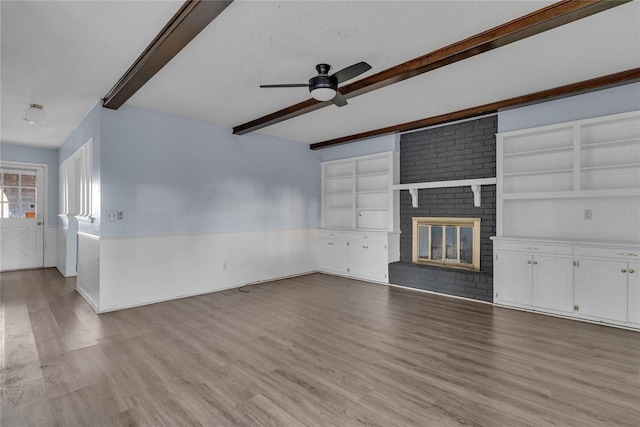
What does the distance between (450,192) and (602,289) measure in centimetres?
222

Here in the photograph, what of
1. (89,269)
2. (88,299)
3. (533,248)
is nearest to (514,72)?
(533,248)

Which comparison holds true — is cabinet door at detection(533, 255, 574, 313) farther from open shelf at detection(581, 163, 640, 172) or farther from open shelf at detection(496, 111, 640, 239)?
open shelf at detection(581, 163, 640, 172)

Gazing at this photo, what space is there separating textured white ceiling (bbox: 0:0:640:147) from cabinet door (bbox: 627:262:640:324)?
205 cm

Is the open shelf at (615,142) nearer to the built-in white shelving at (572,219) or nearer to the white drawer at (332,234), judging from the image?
the built-in white shelving at (572,219)

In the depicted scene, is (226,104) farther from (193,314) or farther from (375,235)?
(375,235)

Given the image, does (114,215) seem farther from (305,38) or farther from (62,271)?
(62,271)

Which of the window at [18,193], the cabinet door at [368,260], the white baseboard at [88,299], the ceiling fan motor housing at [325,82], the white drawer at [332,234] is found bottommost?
the white baseboard at [88,299]

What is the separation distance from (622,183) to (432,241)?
2462mm

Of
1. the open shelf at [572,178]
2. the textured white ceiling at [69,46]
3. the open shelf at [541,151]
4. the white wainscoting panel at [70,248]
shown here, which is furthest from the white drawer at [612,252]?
the white wainscoting panel at [70,248]

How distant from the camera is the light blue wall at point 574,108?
3.53m

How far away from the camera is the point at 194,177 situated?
4898 mm

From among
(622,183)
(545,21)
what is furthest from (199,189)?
(622,183)

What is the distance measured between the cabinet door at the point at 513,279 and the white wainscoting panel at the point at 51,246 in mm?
8620

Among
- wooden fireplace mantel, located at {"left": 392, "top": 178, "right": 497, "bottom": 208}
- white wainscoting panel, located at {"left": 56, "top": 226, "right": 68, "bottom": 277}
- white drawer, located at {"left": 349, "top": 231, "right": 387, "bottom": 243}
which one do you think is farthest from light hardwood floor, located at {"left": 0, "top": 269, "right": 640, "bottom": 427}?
white wainscoting panel, located at {"left": 56, "top": 226, "right": 68, "bottom": 277}
